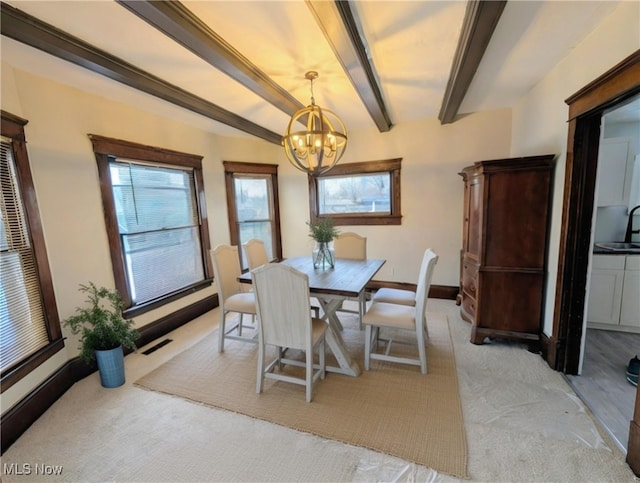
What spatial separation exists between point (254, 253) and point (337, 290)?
1469 mm

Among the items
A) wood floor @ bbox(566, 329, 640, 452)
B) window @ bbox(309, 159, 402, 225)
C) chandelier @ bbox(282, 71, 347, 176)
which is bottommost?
wood floor @ bbox(566, 329, 640, 452)

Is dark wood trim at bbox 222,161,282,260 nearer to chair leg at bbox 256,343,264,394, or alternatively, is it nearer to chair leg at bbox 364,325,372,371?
chair leg at bbox 256,343,264,394

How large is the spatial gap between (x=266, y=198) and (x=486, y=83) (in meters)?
3.35

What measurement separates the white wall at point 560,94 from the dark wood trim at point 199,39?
2.30 m

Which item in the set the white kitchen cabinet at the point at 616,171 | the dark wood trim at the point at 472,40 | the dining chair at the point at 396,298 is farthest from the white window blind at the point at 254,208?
the white kitchen cabinet at the point at 616,171

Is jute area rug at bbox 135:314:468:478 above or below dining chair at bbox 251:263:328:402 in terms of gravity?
below

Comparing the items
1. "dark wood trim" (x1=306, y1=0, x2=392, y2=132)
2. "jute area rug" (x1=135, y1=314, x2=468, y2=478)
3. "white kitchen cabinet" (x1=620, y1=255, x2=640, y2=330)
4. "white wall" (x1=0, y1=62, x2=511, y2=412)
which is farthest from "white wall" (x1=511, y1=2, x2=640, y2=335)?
"dark wood trim" (x1=306, y1=0, x2=392, y2=132)

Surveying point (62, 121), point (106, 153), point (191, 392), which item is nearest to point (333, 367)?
point (191, 392)

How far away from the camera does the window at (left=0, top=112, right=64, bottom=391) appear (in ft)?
6.20

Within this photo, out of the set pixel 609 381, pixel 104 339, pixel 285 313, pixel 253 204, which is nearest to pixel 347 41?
pixel 285 313

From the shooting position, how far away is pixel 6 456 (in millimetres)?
1678

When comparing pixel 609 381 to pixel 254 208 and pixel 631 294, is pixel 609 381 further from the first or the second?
pixel 254 208

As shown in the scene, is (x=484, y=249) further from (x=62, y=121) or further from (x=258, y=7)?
(x=62, y=121)

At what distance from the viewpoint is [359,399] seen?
2080 mm
